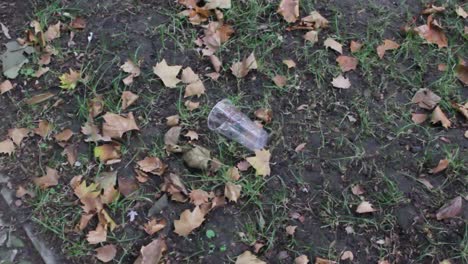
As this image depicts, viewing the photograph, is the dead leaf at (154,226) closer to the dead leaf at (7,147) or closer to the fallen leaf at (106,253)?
the fallen leaf at (106,253)

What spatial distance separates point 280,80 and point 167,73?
61 centimetres

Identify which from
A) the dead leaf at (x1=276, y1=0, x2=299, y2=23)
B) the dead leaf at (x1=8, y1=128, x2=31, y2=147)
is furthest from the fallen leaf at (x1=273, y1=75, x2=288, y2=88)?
the dead leaf at (x1=8, y1=128, x2=31, y2=147)

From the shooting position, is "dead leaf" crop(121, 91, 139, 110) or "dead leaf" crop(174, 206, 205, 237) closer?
"dead leaf" crop(174, 206, 205, 237)

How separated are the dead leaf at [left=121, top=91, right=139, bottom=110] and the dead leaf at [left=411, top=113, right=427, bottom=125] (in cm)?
146

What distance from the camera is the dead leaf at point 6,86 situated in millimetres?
3266

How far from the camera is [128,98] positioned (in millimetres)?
3158

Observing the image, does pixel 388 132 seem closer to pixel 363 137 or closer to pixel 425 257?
pixel 363 137

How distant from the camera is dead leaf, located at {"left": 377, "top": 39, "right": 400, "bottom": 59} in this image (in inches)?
134

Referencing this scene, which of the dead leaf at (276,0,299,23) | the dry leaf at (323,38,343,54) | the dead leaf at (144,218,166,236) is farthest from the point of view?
the dead leaf at (276,0,299,23)

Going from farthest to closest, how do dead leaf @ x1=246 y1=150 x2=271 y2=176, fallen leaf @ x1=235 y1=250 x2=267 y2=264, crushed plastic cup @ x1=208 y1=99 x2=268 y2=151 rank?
crushed plastic cup @ x1=208 y1=99 x2=268 y2=151 → dead leaf @ x1=246 y1=150 x2=271 y2=176 → fallen leaf @ x1=235 y1=250 x2=267 y2=264

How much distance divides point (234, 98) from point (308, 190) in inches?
25.6

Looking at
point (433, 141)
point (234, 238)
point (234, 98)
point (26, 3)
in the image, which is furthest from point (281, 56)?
point (26, 3)

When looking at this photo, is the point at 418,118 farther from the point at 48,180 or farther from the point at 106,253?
the point at 48,180

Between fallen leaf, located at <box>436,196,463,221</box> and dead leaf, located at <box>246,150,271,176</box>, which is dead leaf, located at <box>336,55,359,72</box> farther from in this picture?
fallen leaf, located at <box>436,196,463,221</box>
